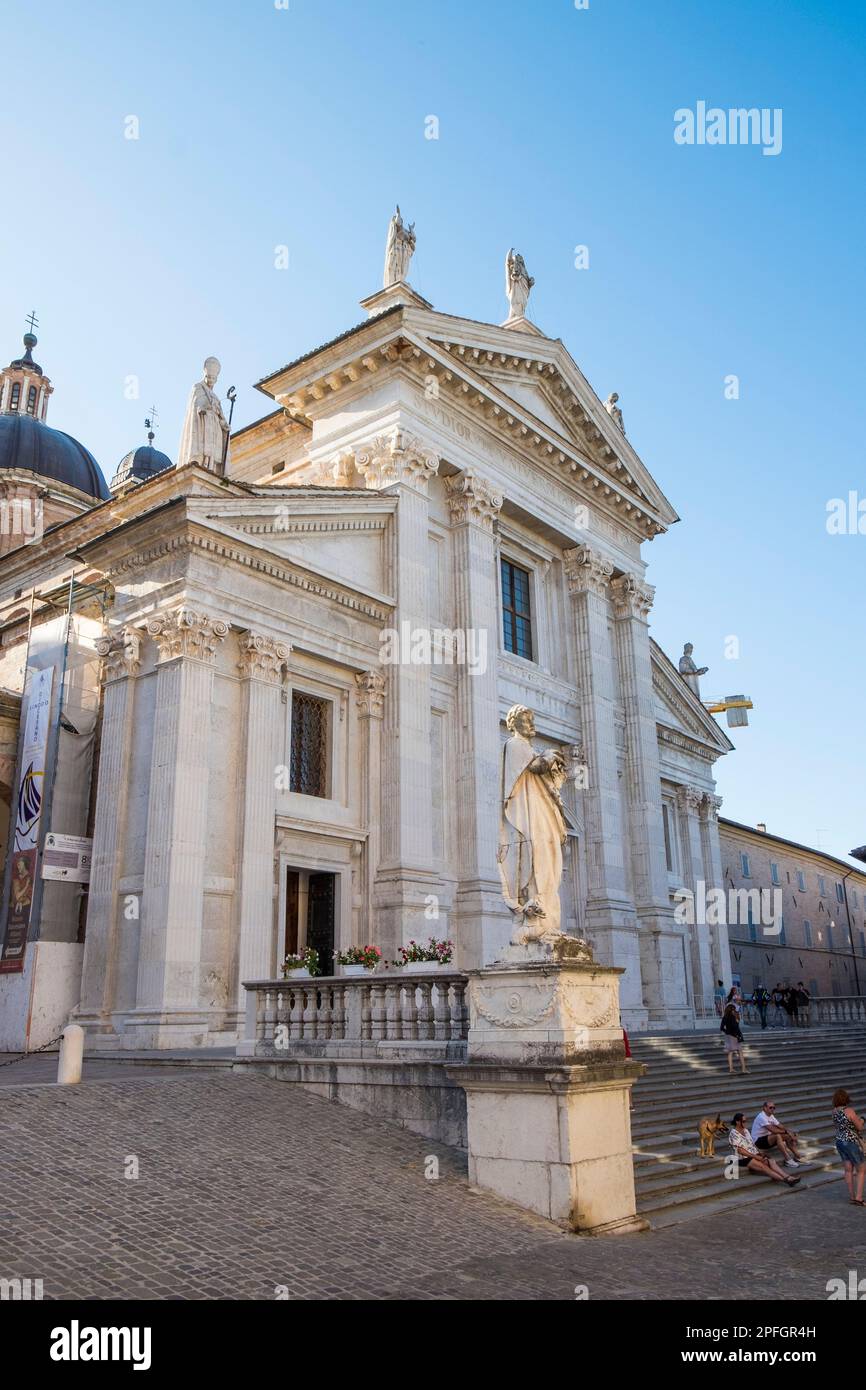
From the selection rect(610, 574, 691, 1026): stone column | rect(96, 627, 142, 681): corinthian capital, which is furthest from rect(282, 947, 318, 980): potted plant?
rect(610, 574, 691, 1026): stone column

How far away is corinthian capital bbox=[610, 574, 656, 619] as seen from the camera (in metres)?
30.7

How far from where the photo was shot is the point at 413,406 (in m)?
23.6

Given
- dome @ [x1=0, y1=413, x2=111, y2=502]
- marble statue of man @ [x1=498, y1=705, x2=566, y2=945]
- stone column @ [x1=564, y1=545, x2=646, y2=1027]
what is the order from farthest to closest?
dome @ [x1=0, y1=413, x2=111, y2=502] → stone column @ [x1=564, y1=545, x2=646, y2=1027] → marble statue of man @ [x1=498, y1=705, x2=566, y2=945]

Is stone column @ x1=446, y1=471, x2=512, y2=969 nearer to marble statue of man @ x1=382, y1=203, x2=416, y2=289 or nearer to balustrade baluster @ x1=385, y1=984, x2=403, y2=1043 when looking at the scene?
marble statue of man @ x1=382, y1=203, x2=416, y2=289

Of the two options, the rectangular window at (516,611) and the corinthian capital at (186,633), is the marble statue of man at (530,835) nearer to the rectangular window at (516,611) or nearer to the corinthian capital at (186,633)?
the corinthian capital at (186,633)

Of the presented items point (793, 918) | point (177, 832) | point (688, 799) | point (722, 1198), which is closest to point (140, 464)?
point (688, 799)

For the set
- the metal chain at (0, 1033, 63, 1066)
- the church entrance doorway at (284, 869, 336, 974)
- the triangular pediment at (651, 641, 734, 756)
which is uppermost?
the triangular pediment at (651, 641, 734, 756)

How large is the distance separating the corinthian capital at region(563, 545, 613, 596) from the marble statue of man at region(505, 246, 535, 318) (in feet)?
21.5

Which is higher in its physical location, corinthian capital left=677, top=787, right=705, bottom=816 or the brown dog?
corinthian capital left=677, top=787, right=705, bottom=816

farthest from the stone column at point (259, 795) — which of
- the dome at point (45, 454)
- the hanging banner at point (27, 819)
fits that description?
the dome at point (45, 454)

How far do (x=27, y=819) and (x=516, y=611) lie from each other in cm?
1342

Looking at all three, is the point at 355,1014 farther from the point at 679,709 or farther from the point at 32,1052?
the point at 679,709

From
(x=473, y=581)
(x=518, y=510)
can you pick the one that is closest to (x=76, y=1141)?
(x=473, y=581)

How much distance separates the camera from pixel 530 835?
10734mm
